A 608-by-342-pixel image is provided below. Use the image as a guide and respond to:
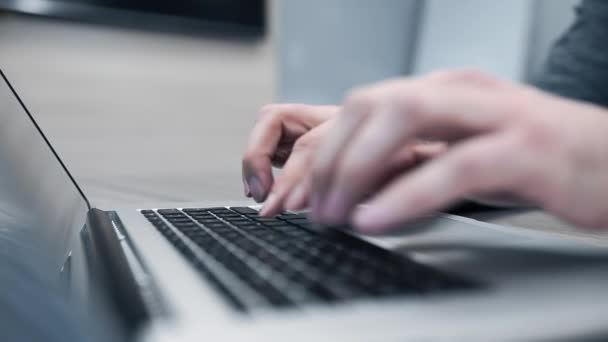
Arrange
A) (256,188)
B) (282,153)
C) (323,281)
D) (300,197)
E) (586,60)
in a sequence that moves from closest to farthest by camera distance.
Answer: (323,281)
(300,197)
(256,188)
(282,153)
(586,60)

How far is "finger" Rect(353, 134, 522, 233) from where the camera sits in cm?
24

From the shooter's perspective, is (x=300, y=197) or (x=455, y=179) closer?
(x=455, y=179)

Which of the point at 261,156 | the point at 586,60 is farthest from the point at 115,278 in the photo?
the point at 586,60

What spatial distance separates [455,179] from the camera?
9.4 inches

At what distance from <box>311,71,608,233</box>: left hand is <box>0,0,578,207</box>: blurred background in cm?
57

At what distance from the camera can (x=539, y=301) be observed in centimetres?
20

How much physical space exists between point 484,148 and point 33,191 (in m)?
0.49

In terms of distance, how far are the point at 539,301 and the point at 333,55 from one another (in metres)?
0.99

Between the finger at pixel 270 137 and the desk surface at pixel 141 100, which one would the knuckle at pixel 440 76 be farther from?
the desk surface at pixel 141 100

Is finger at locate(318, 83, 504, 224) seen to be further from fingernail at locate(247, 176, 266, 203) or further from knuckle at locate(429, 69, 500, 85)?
fingernail at locate(247, 176, 266, 203)

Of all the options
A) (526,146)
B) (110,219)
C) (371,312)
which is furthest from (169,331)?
(110,219)

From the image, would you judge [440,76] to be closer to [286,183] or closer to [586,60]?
[286,183]

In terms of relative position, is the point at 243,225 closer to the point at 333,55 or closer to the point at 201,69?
the point at 201,69

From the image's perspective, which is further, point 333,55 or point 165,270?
point 333,55
